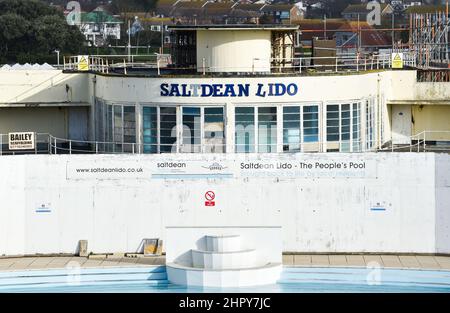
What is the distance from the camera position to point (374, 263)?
4056 cm

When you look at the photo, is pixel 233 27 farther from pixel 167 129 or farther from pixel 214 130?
pixel 167 129

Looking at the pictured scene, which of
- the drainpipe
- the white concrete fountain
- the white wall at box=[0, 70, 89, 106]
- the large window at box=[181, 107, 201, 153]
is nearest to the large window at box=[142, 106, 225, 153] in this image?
the large window at box=[181, 107, 201, 153]

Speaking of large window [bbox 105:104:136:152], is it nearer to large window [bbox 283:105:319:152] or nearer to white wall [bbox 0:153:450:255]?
white wall [bbox 0:153:450:255]

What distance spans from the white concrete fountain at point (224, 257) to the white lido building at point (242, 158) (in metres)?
2.07

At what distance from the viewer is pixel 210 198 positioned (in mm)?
41938

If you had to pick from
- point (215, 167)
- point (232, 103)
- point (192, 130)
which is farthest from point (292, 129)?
point (215, 167)

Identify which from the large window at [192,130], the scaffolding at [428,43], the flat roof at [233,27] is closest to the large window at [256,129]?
the large window at [192,130]

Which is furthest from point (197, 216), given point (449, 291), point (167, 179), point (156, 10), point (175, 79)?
point (156, 10)

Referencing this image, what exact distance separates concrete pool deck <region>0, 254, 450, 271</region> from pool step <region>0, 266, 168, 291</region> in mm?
488

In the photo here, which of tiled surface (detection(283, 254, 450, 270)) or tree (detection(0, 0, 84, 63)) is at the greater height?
tree (detection(0, 0, 84, 63))

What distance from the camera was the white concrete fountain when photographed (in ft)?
126

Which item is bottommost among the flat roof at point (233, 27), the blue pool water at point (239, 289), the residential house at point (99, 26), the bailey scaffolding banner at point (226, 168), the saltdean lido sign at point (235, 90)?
the blue pool water at point (239, 289)

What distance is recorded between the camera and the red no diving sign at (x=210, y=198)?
41.9 m

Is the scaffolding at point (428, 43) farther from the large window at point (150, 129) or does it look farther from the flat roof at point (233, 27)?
the large window at point (150, 129)
